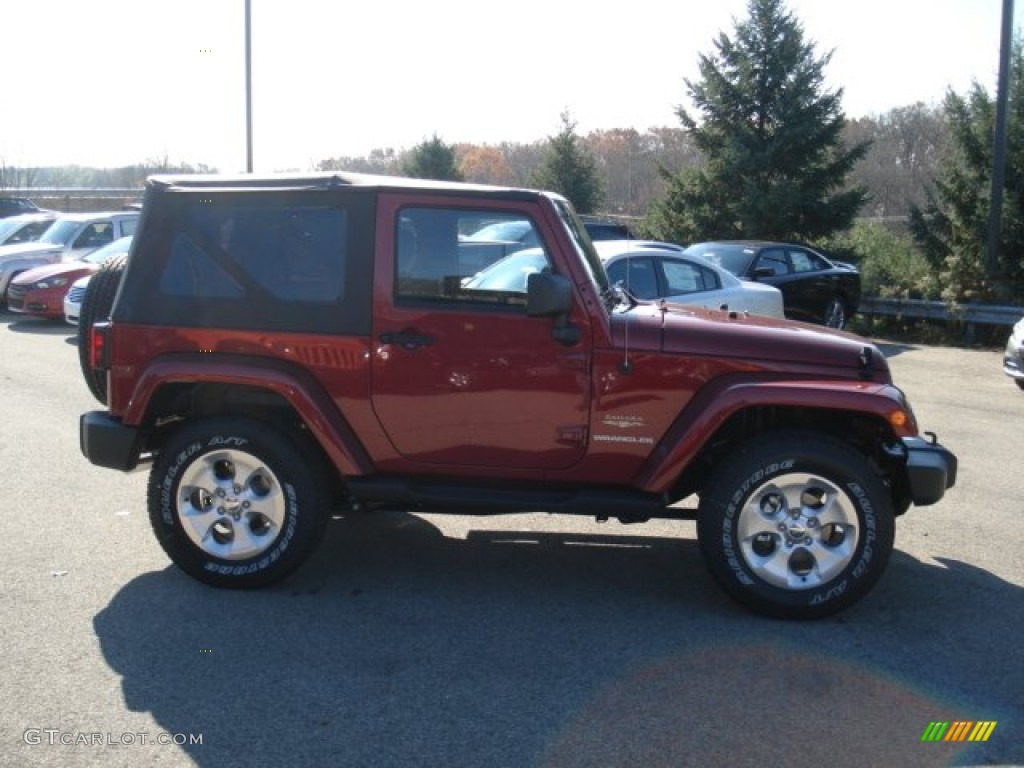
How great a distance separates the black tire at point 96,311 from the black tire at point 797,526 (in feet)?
10.9

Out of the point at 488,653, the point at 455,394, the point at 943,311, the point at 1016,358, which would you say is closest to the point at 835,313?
the point at 943,311

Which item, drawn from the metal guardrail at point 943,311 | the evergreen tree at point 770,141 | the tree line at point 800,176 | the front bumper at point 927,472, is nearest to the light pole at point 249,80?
the tree line at point 800,176

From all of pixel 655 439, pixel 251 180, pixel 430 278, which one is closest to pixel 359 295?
pixel 430 278

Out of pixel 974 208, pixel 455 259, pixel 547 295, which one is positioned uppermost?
pixel 974 208

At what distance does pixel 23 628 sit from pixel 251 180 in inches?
93.8

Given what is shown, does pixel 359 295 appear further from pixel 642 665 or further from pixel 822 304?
pixel 822 304

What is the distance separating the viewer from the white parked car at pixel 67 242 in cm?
1886

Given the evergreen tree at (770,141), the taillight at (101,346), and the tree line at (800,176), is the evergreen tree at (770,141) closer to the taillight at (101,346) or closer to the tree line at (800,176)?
the tree line at (800,176)

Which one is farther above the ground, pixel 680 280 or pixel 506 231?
pixel 506 231

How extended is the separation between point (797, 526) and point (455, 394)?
5.74ft

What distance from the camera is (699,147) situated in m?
25.6

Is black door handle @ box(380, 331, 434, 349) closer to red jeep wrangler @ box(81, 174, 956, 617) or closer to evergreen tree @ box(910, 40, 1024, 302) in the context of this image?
red jeep wrangler @ box(81, 174, 956, 617)

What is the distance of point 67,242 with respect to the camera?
19.5 metres

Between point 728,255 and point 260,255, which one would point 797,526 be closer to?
point 260,255
